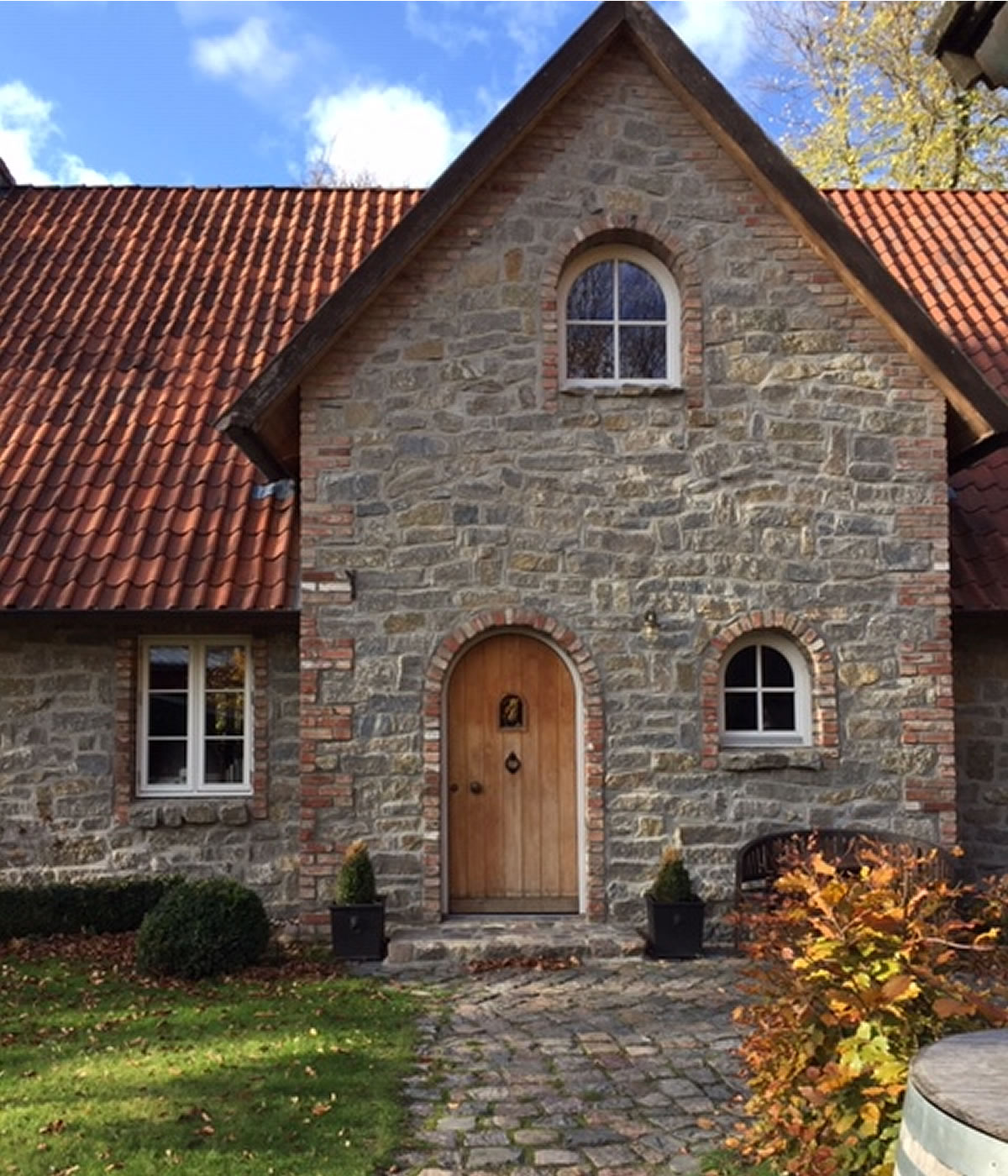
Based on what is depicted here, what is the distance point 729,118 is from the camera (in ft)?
30.3

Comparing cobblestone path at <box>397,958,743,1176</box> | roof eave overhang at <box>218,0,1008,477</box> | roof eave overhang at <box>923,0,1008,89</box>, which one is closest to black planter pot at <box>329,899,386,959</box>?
cobblestone path at <box>397,958,743,1176</box>

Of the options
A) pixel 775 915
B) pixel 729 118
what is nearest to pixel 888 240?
pixel 729 118

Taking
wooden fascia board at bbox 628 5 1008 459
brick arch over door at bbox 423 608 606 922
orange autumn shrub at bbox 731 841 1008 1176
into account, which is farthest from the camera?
brick arch over door at bbox 423 608 606 922

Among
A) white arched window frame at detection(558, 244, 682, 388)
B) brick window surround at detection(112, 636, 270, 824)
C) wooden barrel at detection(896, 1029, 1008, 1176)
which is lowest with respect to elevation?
wooden barrel at detection(896, 1029, 1008, 1176)

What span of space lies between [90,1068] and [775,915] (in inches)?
151

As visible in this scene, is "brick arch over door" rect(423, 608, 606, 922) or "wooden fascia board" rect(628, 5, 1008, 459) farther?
"brick arch over door" rect(423, 608, 606, 922)

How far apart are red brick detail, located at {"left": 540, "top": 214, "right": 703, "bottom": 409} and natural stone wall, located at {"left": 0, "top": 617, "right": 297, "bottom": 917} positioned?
3224 mm

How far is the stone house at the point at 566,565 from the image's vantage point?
932 centimetres

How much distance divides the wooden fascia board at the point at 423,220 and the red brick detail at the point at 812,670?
3.89 metres

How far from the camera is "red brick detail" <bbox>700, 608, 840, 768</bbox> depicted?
9398 millimetres

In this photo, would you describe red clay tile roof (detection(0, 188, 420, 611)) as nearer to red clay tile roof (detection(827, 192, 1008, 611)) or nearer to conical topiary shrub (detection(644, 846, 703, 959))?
conical topiary shrub (detection(644, 846, 703, 959))

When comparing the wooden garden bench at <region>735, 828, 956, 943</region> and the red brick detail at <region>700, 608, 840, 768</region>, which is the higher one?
the red brick detail at <region>700, 608, 840, 768</region>

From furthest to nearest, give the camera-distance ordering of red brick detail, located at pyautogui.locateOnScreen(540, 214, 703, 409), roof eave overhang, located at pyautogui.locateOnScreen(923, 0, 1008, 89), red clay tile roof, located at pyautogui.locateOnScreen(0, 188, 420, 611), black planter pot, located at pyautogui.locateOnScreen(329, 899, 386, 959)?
1. red clay tile roof, located at pyautogui.locateOnScreen(0, 188, 420, 611)
2. red brick detail, located at pyautogui.locateOnScreen(540, 214, 703, 409)
3. black planter pot, located at pyautogui.locateOnScreen(329, 899, 386, 959)
4. roof eave overhang, located at pyautogui.locateOnScreen(923, 0, 1008, 89)

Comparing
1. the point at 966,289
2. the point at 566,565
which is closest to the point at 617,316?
the point at 566,565
